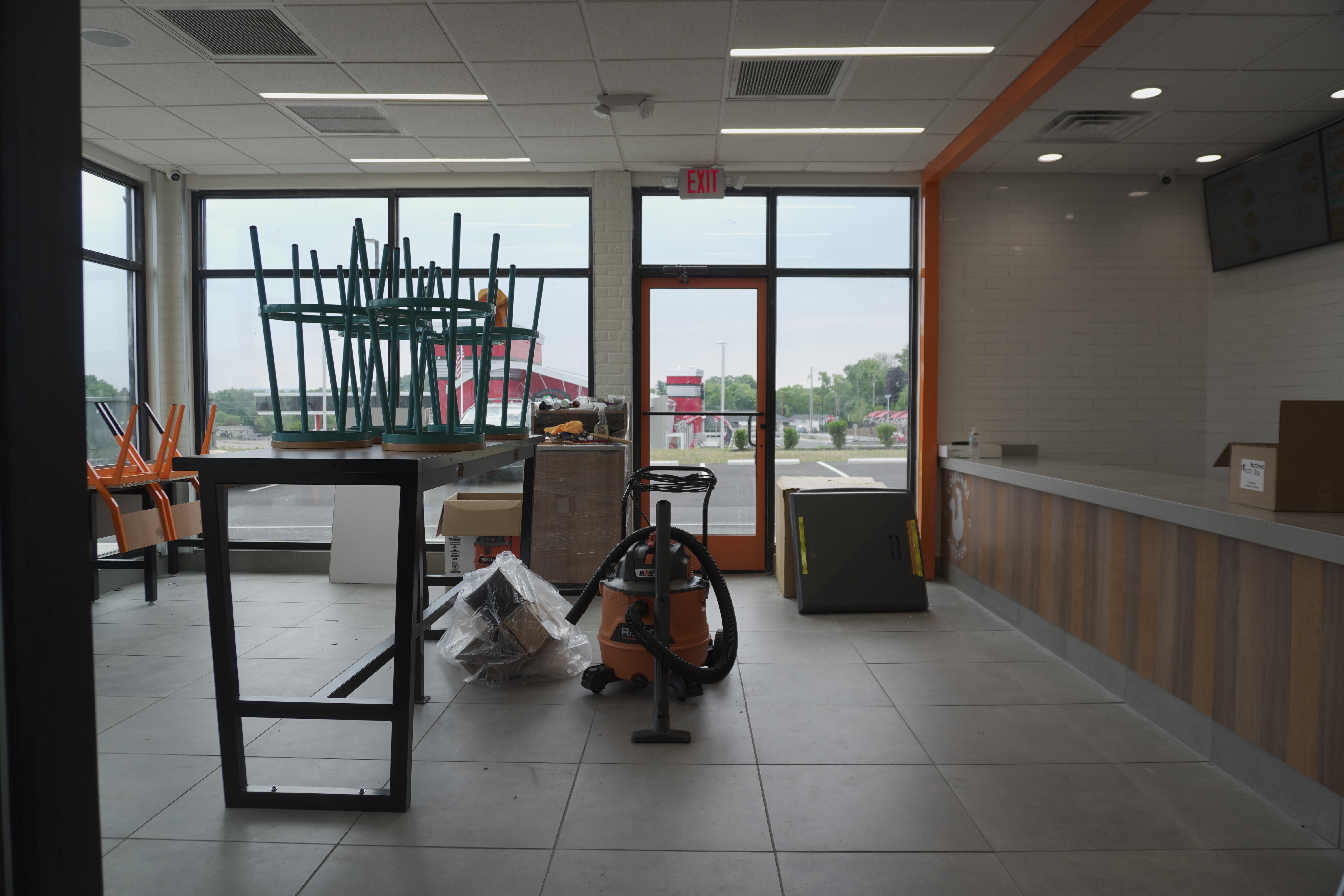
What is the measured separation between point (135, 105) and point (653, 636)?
4.30 meters

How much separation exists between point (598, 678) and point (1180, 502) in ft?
7.59

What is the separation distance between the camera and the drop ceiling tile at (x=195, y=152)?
4.98 m

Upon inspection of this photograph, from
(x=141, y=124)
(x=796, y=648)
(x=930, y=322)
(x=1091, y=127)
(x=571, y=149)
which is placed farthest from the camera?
(x=930, y=322)

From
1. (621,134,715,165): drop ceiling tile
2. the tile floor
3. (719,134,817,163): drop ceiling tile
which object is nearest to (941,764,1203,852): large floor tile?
the tile floor

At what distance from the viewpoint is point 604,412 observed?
17.1 feet

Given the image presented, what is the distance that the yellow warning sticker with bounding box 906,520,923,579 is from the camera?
4711 mm

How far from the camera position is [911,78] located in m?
3.94

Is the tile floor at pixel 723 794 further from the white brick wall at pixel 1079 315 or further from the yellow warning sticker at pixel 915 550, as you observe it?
the white brick wall at pixel 1079 315

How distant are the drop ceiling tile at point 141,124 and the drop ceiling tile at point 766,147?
130 inches

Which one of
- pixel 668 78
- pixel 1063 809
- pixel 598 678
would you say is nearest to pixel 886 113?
pixel 668 78

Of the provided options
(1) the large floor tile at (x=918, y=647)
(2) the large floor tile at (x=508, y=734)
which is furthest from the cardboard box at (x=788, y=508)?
(2) the large floor tile at (x=508, y=734)

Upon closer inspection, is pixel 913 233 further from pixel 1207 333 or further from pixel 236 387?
pixel 236 387

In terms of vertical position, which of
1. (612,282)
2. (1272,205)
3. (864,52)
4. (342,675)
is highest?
(864,52)

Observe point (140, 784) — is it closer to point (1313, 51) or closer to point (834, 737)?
point (834, 737)
